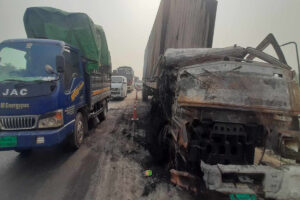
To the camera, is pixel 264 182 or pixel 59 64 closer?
pixel 264 182

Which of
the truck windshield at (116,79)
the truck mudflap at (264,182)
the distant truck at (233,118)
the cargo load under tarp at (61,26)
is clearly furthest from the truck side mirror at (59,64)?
the truck windshield at (116,79)

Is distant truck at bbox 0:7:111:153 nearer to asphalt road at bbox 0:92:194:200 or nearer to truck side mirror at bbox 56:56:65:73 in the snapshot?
truck side mirror at bbox 56:56:65:73

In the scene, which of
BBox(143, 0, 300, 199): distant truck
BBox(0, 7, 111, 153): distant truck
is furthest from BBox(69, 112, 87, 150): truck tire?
BBox(143, 0, 300, 199): distant truck

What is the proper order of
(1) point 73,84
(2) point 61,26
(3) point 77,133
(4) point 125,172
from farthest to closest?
(2) point 61,26, (3) point 77,133, (1) point 73,84, (4) point 125,172

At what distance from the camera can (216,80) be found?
225 cm

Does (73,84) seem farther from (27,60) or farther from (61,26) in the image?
(61,26)

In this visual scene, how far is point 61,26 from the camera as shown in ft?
12.8

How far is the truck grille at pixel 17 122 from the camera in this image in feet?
8.58

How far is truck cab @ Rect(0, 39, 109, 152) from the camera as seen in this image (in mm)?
2596

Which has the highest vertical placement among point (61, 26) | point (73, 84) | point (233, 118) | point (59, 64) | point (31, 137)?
point (61, 26)

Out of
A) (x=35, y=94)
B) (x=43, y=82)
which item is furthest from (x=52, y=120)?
(x=43, y=82)

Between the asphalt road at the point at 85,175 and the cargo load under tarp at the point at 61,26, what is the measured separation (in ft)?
8.86

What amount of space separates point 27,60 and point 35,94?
802mm

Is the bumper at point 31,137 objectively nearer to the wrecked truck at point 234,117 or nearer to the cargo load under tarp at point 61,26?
the wrecked truck at point 234,117
